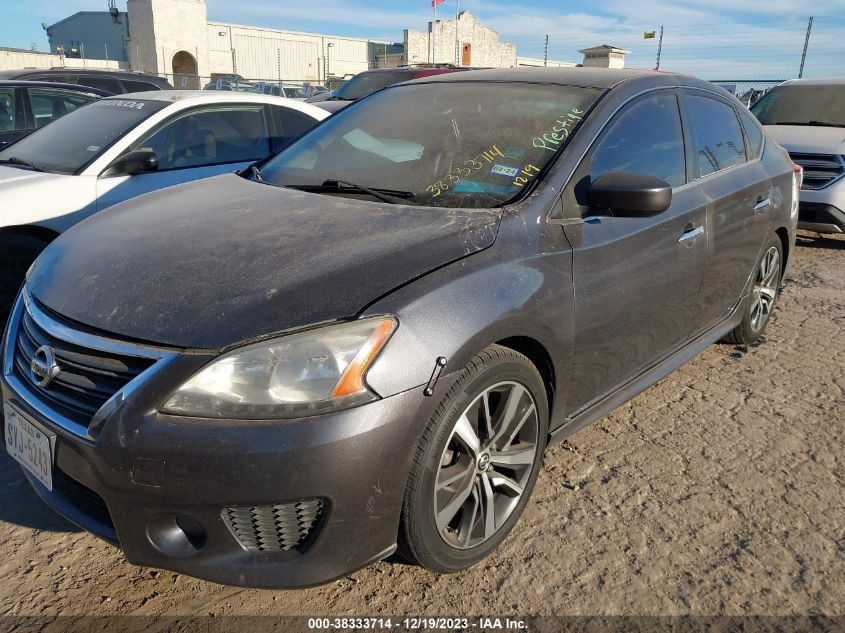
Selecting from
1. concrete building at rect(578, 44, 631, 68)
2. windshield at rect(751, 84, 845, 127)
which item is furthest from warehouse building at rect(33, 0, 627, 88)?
windshield at rect(751, 84, 845, 127)

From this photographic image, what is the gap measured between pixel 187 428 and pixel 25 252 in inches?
110

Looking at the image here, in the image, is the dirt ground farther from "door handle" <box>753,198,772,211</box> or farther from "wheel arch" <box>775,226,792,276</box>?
"wheel arch" <box>775,226,792,276</box>

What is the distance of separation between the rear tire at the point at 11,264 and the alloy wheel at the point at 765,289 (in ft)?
14.1

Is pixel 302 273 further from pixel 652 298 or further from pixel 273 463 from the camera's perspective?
pixel 652 298

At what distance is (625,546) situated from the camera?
2496 millimetres

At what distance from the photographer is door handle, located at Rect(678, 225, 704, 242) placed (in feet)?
10.2

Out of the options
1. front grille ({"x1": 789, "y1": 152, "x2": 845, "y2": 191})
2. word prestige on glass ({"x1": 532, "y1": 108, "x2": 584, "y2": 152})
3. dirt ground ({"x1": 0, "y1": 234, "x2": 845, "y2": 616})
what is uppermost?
word prestige on glass ({"x1": 532, "y1": 108, "x2": 584, "y2": 152})

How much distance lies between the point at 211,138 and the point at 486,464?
376 cm

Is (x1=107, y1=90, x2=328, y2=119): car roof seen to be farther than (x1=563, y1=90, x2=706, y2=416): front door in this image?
Yes

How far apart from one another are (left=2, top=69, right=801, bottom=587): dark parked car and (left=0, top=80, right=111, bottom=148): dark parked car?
5.15 m

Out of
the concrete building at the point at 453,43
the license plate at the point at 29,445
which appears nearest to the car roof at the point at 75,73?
the license plate at the point at 29,445

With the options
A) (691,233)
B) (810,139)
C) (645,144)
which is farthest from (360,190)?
(810,139)

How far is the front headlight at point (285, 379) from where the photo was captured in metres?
1.83

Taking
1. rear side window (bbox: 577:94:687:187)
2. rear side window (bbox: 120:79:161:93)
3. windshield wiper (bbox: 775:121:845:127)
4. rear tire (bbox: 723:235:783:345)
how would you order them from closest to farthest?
1. rear side window (bbox: 577:94:687:187)
2. rear tire (bbox: 723:235:783:345)
3. windshield wiper (bbox: 775:121:845:127)
4. rear side window (bbox: 120:79:161:93)
